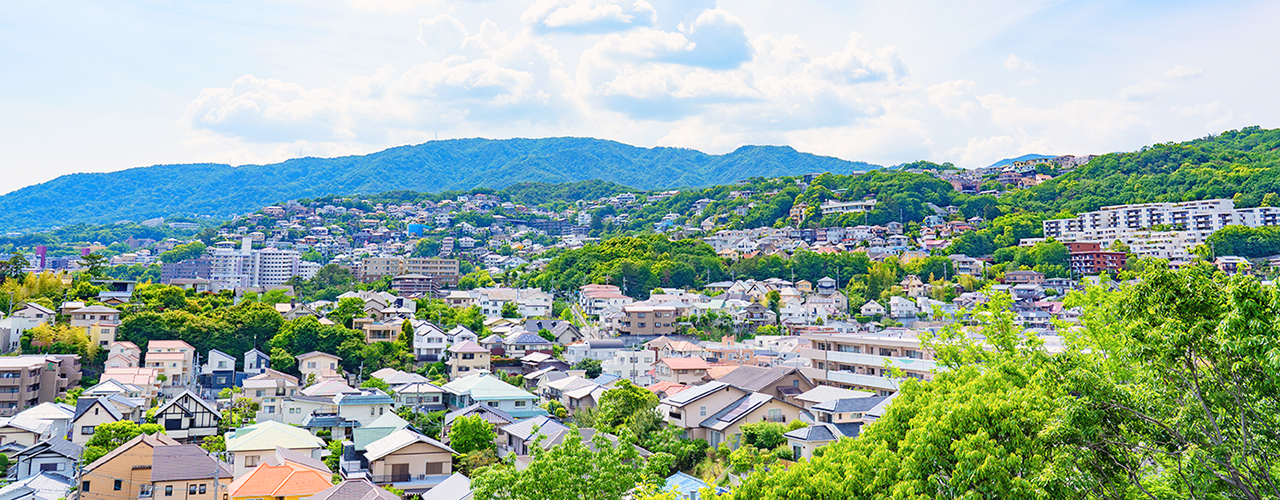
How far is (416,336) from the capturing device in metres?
41.9

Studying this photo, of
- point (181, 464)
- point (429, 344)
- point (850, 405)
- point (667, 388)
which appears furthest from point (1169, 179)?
point (181, 464)

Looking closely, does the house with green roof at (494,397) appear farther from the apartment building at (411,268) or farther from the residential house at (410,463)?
the apartment building at (411,268)

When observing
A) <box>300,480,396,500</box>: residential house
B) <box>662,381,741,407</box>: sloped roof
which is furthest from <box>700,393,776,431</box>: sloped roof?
<box>300,480,396,500</box>: residential house

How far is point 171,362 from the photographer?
34.6 meters

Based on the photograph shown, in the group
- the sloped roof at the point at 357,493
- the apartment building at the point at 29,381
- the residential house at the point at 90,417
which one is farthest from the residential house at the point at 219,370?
the sloped roof at the point at 357,493

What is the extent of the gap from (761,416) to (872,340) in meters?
6.88

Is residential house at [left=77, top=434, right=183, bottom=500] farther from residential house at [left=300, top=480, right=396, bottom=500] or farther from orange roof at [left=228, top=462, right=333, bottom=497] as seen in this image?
residential house at [left=300, top=480, right=396, bottom=500]

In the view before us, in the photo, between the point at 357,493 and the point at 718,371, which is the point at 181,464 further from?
the point at 718,371

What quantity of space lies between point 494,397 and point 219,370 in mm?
14970

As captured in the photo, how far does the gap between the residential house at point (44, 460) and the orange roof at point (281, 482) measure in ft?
22.3

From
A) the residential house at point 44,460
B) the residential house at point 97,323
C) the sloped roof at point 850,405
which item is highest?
the residential house at point 97,323

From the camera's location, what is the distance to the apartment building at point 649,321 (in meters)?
50.6

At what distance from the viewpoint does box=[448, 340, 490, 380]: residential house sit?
3900 centimetres

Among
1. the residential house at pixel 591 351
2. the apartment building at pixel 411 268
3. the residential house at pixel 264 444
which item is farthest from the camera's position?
the apartment building at pixel 411 268
